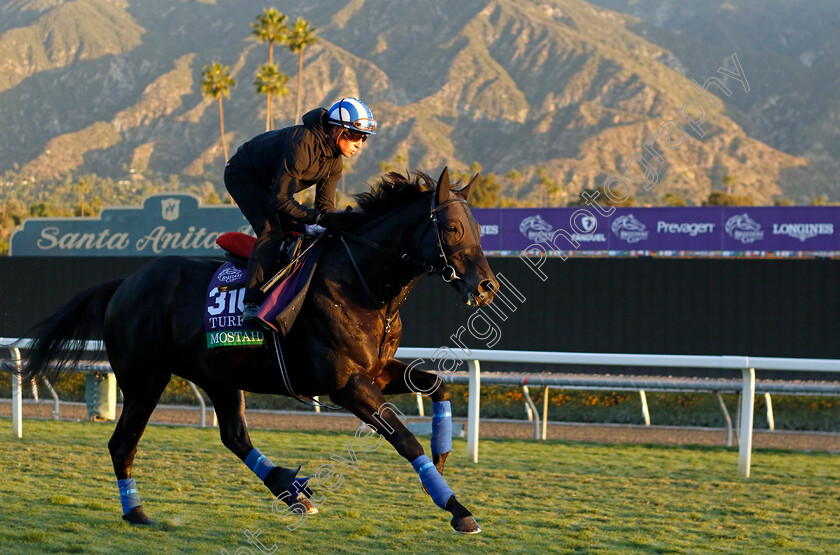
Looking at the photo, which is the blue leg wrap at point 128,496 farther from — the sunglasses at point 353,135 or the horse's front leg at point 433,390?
the sunglasses at point 353,135

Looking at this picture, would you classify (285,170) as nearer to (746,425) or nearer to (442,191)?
(442,191)

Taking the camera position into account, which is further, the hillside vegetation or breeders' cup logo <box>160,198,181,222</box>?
the hillside vegetation

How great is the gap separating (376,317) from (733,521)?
7.86 feet

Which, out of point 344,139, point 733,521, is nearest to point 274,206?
point 344,139

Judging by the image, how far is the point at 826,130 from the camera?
144m

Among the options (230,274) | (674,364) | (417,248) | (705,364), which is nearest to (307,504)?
(230,274)

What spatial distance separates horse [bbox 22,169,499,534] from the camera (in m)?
4.34

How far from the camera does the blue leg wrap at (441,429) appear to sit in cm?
467

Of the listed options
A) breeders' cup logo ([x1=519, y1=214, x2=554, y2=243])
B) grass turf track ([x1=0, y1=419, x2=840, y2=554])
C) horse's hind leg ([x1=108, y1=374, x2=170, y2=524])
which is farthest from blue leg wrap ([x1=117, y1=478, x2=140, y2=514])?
breeders' cup logo ([x1=519, y1=214, x2=554, y2=243])

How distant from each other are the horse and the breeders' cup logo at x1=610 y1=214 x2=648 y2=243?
2044 centimetres

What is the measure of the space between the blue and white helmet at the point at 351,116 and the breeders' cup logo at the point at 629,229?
20.7 metres

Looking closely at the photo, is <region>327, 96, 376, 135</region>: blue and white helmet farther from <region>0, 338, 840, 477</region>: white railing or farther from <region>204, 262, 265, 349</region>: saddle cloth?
<region>0, 338, 840, 477</region>: white railing

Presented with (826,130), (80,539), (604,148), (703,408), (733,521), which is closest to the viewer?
(80,539)

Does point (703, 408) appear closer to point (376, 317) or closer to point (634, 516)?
point (634, 516)
